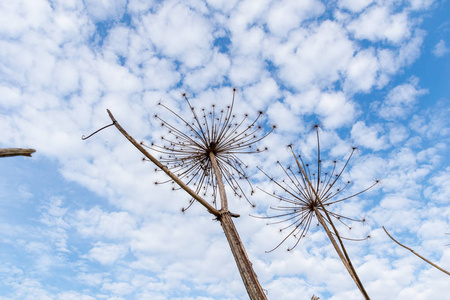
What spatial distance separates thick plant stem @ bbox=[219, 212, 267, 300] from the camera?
4.16m

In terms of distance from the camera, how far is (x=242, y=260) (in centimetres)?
459

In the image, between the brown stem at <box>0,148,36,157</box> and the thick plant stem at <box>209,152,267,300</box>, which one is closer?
the brown stem at <box>0,148,36,157</box>

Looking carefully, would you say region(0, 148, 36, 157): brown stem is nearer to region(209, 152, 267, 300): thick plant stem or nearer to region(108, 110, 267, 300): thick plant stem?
region(108, 110, 267, 300): thick plant stem

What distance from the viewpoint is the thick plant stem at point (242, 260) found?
13.7ft

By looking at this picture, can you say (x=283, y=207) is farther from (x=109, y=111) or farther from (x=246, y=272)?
(x=109, y=111)

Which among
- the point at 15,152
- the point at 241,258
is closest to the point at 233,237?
the point at 241,258

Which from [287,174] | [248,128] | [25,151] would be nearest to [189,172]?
[248,128]

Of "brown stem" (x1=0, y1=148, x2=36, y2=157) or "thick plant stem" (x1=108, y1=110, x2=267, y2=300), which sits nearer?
"brown stem" (x1=0, y1=148, x2=36, y2=157)

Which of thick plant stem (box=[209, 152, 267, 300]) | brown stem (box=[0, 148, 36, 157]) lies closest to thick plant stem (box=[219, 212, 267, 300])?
thick plant stem (box=[209, 152, 267, 300])

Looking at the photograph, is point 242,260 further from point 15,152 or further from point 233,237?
point 15,152

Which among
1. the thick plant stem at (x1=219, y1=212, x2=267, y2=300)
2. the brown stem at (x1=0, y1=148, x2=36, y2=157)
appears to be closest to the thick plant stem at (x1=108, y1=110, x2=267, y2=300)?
the thick plant stem at (x1=219, y1=212, x2=267, y2=300)

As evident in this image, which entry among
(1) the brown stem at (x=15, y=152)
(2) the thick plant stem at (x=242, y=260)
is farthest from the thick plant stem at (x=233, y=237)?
(1) the brown stem at (x=15, y=152)

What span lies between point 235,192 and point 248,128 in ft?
5.91

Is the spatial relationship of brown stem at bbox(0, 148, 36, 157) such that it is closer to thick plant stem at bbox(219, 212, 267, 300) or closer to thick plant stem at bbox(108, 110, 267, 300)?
thick plant stem at bbox(108, 110, 267, 300)
